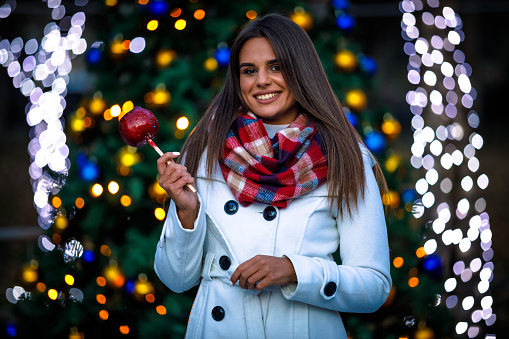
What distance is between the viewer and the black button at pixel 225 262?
1.92 metres

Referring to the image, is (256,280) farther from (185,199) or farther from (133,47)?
(133,47)

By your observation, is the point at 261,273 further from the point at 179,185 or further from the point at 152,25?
the point at 152,25

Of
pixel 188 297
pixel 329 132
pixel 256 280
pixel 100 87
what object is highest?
pixel 100 87

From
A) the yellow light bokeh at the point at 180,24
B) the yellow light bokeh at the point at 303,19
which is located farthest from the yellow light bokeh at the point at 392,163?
the yellow light bokeh at the point at 180,24

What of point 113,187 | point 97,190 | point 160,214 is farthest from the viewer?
point 97,190

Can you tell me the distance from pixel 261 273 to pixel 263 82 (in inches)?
25.5

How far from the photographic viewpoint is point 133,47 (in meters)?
3.38

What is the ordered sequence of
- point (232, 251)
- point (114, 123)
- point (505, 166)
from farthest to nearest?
point (505, 166), point (114, 123), point (232, 251)

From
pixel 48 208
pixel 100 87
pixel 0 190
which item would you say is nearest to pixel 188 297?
pixel 48 208

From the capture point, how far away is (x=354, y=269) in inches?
73.1

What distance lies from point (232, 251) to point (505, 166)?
10.6m

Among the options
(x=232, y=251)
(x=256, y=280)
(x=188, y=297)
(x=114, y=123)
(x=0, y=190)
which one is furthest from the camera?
(x=0, y=190)

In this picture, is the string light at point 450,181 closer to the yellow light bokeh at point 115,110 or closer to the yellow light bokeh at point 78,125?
the yellow light bokeh at point 115,110

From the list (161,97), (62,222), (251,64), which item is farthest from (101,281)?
(251,64)
